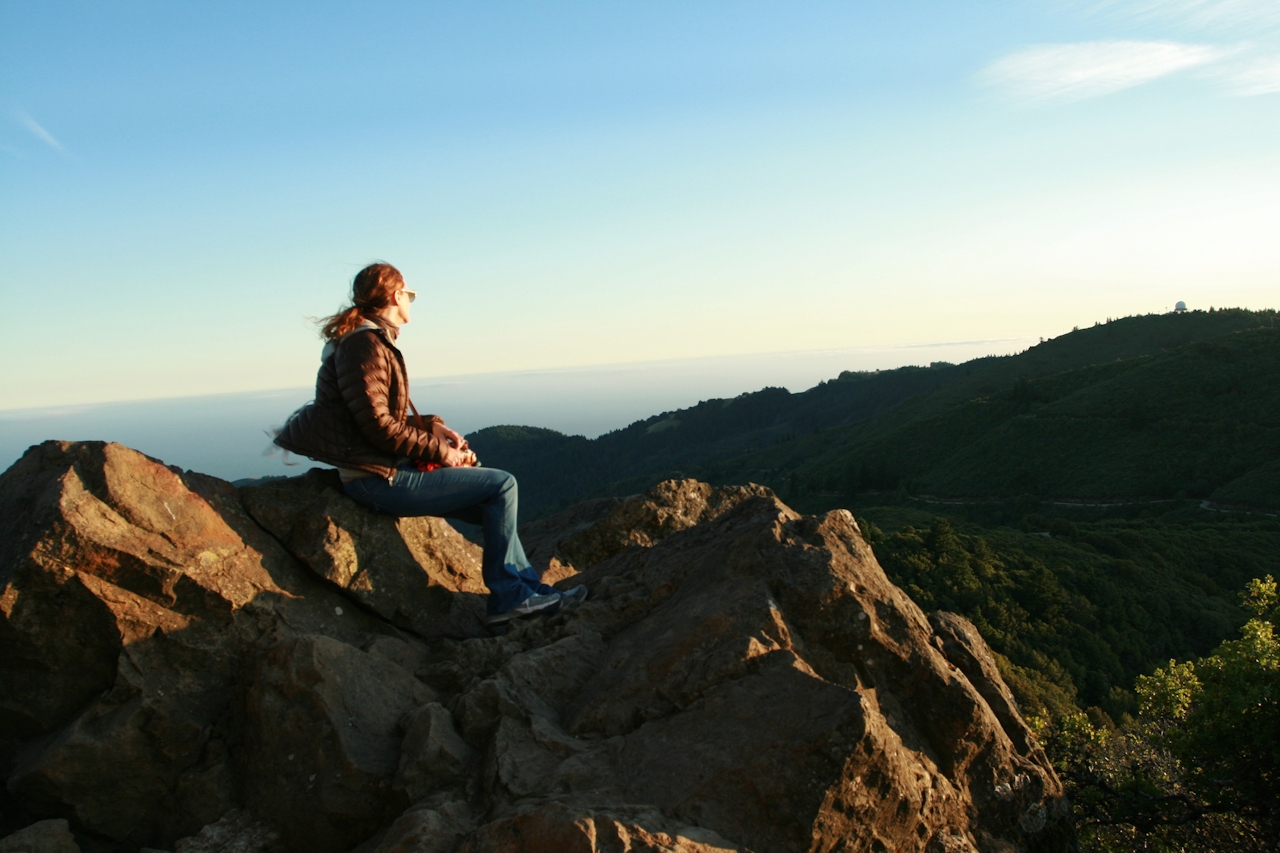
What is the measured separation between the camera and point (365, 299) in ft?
21.8

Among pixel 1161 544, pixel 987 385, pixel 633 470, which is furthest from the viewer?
pixel 633 470

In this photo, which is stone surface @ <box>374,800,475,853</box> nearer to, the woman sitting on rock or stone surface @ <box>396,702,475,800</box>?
stone surface @ <box>396,702,475,800</box>

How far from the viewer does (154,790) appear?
5.45m

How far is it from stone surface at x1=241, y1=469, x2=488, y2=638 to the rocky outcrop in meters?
0.04

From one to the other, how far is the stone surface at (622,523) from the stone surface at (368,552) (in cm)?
179

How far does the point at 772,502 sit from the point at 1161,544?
54082mm

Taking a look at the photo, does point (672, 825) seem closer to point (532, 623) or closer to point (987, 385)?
point (532, 623)

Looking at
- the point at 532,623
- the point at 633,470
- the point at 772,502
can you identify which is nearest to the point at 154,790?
the point at 532,623

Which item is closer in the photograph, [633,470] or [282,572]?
[282,572]

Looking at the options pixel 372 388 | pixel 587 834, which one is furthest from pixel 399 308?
pixel 587 834

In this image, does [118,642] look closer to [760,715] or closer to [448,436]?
[448,436]

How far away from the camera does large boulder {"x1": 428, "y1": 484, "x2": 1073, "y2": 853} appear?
4539mm

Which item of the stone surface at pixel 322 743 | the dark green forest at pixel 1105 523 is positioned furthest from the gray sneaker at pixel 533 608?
the dark green forest at pixel 1105 523

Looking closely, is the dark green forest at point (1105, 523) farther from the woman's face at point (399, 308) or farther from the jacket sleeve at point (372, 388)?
the woman's face at point (399, 308)
